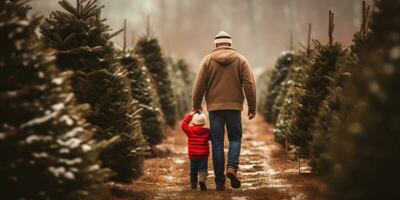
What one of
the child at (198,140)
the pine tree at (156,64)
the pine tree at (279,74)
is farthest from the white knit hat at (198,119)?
the pine tree at (279,74)

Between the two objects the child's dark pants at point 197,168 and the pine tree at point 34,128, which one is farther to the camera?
the child's dark pants at point 197,168

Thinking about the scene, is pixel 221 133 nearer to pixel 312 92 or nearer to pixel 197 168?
pixel 197 168

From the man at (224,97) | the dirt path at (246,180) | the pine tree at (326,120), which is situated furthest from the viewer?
the man at (224,97)

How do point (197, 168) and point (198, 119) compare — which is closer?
point (198, 119)

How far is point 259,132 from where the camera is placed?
22703 millimetres

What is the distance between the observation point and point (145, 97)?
14.4m

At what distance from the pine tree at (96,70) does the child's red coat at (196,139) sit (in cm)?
97

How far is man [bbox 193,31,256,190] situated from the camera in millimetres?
8805

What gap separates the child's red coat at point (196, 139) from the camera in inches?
345

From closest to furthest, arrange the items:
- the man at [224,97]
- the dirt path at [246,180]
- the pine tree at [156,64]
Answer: the dirt path at [246,180] → the man at [224,97] → the pine tree at [156,64]

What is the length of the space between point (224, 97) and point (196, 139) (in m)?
0.83

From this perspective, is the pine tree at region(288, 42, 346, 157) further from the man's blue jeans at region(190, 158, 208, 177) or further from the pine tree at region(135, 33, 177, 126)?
the pine tree at region(135, 33, 177, 126)

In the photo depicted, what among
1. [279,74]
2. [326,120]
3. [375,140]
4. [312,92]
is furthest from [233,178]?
[279,74]

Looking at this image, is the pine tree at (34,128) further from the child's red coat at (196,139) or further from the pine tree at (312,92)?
the pine tree at (312,92)
